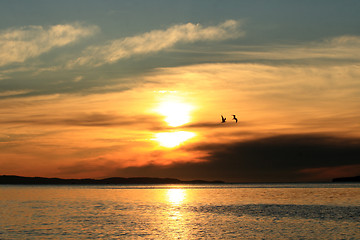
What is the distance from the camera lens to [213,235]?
46844 mm

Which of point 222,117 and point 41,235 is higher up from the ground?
point 222,117

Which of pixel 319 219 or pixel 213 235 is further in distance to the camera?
pixel 319 219

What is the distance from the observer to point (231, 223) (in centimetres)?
5753

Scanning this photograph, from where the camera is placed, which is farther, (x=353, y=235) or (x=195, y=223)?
(x=195, y=223)

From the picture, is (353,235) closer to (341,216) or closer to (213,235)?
(213,235)

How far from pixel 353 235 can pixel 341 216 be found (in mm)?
19772

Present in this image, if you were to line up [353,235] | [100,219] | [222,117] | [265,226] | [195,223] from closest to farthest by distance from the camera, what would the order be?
1. [353,235]
2. [265,226]
3. [195,223]
4. [100,219]
5. [222,117]

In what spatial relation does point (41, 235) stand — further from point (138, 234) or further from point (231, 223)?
point (231, 223)

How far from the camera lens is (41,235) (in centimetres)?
4634

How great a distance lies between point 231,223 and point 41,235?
80.3 feet

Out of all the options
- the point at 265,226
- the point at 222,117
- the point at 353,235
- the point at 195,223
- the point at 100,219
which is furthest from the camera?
the point at 222,117

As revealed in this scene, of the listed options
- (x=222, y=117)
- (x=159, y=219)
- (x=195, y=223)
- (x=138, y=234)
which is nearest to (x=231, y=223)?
(x=195, y=223)

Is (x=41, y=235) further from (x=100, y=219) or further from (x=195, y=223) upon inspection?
(x=195, y=223)

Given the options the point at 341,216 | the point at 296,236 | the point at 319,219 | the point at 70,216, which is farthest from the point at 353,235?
the point at 70,216
